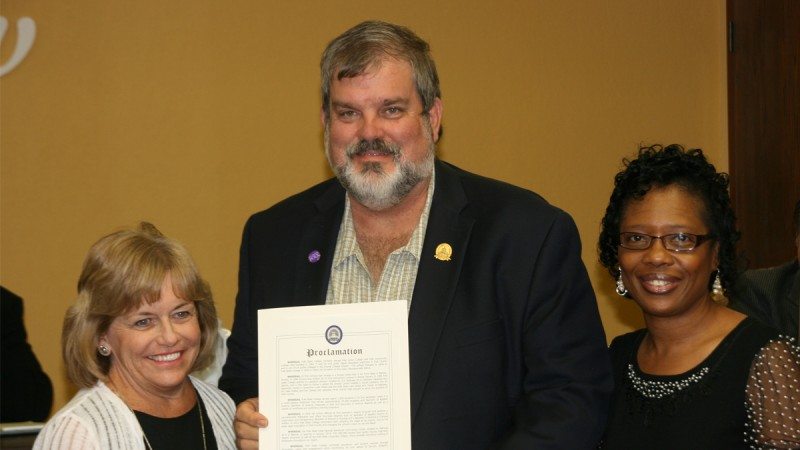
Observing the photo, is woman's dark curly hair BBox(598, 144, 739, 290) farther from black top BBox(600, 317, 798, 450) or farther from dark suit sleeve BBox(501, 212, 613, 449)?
dark suit sleeve BBox(501, 212, 613, 449)

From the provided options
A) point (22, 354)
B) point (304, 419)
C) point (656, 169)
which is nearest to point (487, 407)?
point (304, 419)

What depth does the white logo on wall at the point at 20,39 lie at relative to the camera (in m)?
4.70

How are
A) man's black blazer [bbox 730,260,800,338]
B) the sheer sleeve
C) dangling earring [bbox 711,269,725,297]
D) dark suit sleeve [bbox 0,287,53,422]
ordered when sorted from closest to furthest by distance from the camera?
the sheer sleeve → dangling earring [bbox 711,269,725,297] → man's black blazer [bbox 730,260,800,338] → dark suit sleeve [bbox 0,287,53,422]

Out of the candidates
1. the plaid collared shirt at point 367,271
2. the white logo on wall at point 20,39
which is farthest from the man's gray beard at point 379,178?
the white logo on wall at point 20,39

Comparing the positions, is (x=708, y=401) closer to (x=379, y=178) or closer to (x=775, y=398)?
(x=775, y=398)

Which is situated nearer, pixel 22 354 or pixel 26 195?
pixel 22 354

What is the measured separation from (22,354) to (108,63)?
4.88 ft

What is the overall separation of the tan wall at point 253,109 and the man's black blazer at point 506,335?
8.08ft

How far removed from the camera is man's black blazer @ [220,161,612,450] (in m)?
2.53

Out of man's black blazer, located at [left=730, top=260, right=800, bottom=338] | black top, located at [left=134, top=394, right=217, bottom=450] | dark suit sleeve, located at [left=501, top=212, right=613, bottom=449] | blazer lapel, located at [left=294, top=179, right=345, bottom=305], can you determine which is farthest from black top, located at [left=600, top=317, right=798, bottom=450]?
black top, located at [left=134, top=394, right=217, bottom=450]

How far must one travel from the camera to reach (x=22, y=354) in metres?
4.32

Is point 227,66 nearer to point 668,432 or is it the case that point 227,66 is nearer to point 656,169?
point 656,169

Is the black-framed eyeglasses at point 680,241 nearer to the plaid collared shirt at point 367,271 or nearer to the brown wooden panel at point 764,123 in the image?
the plaid collared shirt at point 367,271

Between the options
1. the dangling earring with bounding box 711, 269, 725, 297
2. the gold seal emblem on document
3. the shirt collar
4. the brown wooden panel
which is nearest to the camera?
the gold seal emblem on document
